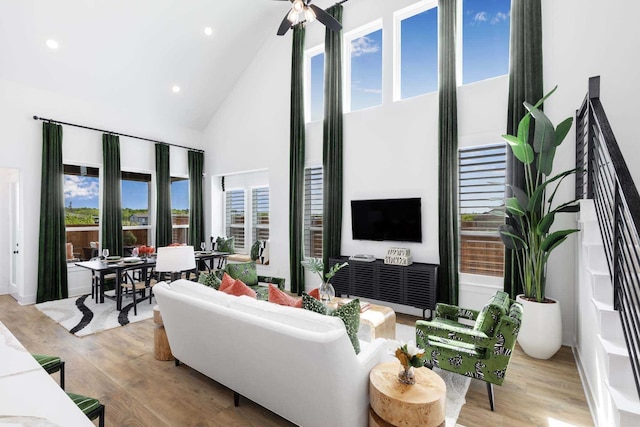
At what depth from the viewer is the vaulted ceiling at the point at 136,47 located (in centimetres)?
468

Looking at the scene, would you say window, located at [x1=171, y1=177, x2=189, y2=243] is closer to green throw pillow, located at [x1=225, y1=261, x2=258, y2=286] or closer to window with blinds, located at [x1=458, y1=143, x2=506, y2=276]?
green throw pillow, located at [x1=225, y1=261, x2=258, y2=286]

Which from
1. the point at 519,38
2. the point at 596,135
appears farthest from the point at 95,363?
the point at 519,38

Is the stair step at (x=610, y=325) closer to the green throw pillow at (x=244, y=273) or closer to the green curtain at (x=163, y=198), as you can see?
the green throw pillow at (x=244, y=273)

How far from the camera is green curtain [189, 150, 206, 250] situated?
7633mm

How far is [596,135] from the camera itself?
2621mm

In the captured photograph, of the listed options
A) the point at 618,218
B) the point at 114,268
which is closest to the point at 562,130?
the point at 618,218

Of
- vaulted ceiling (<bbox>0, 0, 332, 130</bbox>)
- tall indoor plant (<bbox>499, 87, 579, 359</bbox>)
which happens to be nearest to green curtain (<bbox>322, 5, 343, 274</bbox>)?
vaulted ceiling (<bbox>0, 0, 332, 130</bbox>)

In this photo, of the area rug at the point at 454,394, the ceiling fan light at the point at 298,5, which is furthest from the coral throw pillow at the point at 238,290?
the ceiling fan light at the point at 298,5

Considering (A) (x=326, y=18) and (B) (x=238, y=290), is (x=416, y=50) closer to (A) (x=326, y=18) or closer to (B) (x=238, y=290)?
(A) (x=326, y=18)

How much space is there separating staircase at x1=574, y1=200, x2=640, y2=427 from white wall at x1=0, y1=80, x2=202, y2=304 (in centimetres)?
744

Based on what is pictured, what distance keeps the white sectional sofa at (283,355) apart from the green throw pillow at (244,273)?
1807 mm

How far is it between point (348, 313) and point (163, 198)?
6.29 meters

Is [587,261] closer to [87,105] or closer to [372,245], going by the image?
[372,245]

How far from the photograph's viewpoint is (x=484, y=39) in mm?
4262
